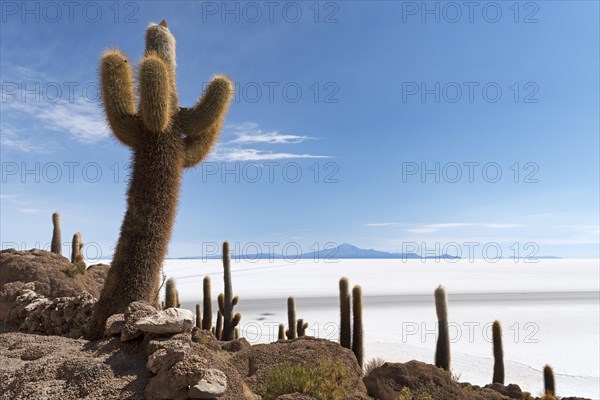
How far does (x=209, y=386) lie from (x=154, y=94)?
16.6 ft

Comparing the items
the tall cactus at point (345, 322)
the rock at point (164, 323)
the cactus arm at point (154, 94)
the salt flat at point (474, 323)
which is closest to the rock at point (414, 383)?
the rock at point (164, 323)

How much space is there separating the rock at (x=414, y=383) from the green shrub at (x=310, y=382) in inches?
30.9

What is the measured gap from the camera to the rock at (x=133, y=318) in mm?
6234

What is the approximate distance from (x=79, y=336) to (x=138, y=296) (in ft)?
3.78

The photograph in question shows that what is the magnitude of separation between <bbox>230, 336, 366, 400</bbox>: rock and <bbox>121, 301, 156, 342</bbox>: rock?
1.76 m

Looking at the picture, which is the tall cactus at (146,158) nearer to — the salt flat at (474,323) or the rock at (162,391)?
the rock at (162,391)

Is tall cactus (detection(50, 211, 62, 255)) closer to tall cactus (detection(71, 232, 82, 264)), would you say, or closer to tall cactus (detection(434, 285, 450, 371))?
tall cactus (detection(71, 232, 82, 264))

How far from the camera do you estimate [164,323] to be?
19.8 feet

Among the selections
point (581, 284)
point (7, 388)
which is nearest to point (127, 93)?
point (7, 388)

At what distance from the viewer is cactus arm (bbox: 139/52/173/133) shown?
814cm

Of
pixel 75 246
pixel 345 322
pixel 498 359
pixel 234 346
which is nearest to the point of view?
pixel 234 346

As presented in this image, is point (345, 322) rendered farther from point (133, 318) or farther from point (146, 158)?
point (133, 318)

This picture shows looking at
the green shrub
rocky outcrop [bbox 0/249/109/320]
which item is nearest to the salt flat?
rocky outcrop [bbox 0/249/109/320]

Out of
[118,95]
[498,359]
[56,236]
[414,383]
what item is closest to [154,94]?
[118,95]
